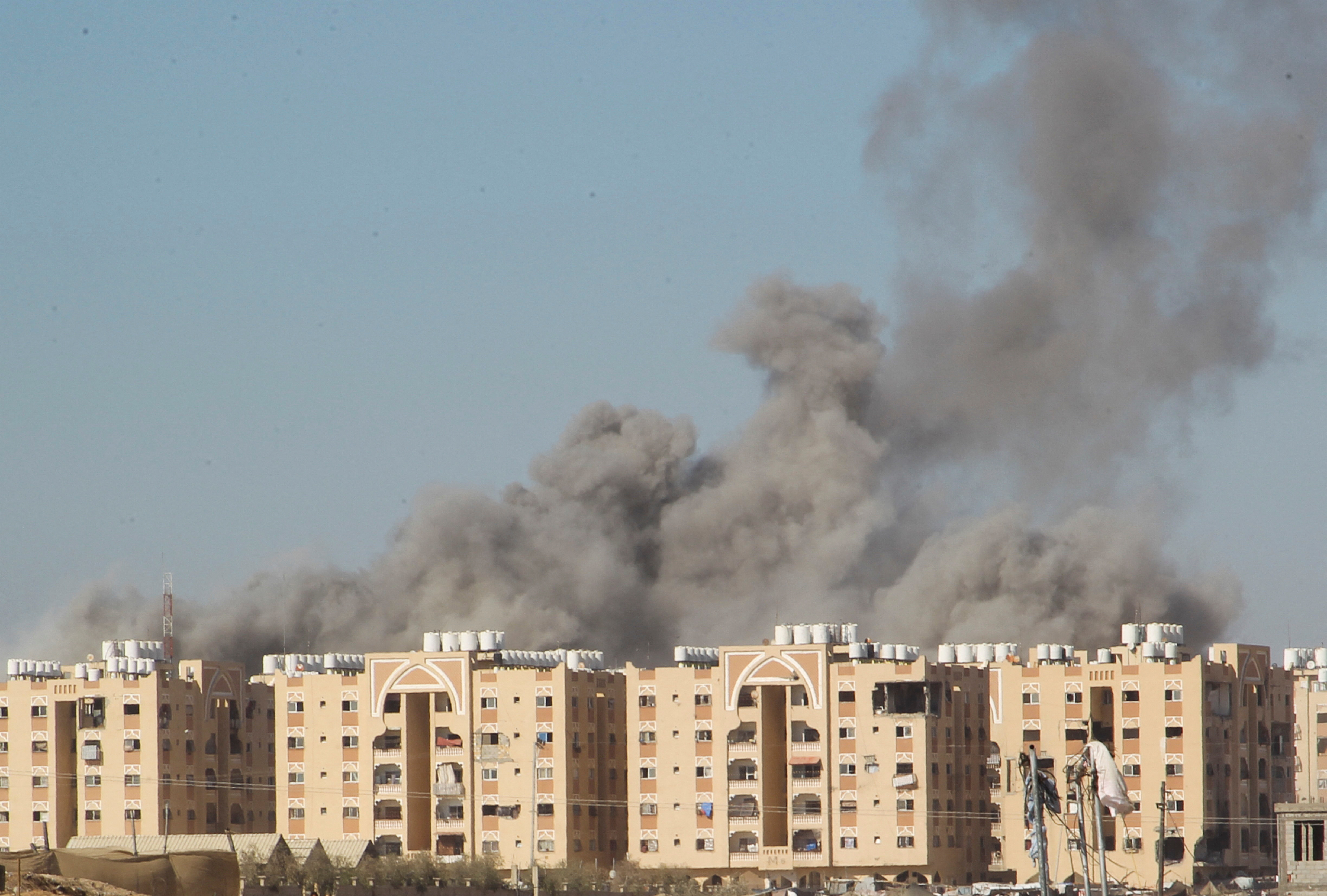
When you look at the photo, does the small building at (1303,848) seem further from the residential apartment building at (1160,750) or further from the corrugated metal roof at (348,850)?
the corrugated metal roof at (348,850)

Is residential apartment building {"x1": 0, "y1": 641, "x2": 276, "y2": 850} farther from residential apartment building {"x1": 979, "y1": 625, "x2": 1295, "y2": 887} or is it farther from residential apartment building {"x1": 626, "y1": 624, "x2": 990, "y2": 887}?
residential apartment building {"x1": 979, "y1": 625, "x2": 1295, "y2": 887}

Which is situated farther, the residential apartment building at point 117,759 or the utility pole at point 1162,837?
the residential apartment building at point 117,759

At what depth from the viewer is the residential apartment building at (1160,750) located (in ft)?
245

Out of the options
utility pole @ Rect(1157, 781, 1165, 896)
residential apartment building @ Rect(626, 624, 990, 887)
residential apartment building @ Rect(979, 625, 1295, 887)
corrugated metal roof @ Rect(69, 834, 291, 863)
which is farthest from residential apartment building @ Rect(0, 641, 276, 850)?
utility pole @ Rect(1157, 781, 1165, 896)

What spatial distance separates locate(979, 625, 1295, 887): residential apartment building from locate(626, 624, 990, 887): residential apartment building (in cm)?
167

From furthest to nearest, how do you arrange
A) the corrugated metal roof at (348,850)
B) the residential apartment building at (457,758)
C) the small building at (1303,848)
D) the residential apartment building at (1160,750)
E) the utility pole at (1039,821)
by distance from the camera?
1. the residential apartment building at (457,758)
2. the residential apartment building at (1160,750)
3. the corrugated metal roof at (348,850)
4. the small building at (1303,848)
5. the utility pole at (1039,821)

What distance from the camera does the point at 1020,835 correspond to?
78.3m

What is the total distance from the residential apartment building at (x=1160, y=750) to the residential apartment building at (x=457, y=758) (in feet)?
45.2

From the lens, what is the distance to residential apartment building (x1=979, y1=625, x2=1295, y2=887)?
245ft

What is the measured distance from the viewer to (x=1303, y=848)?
137 ft

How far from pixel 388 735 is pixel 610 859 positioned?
8.93 metres

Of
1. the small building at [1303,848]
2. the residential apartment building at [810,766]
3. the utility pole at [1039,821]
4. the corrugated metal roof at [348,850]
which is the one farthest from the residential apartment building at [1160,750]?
the utility pole at [1039,821]

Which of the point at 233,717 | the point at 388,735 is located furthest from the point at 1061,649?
the point at 233,717

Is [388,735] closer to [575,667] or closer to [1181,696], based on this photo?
[575,667]
